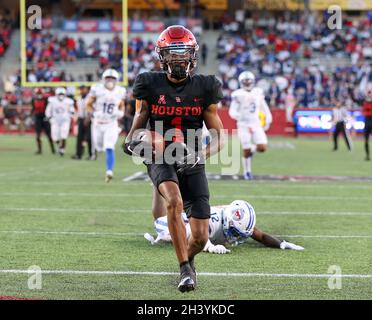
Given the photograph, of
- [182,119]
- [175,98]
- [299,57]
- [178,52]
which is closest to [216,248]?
[182,119]

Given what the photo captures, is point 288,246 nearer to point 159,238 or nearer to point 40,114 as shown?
point 159,238

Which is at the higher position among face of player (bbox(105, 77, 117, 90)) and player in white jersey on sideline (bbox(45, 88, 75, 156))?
face of player (bbox(105, 77, 117, 90))

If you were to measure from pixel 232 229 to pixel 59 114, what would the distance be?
15.0 metres

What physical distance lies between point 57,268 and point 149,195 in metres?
5.48

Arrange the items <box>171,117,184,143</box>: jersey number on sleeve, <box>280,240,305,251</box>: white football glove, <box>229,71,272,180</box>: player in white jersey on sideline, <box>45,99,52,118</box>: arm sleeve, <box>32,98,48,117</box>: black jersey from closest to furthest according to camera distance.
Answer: <box>171,117,184,143</box>: jersey number on sleeve
<box>280,240,305,251</box>: white football glove
<box>229,71,272,180</box>: player in white jersey on sideline
<box>45,99,52,118</box>: arm sleeve
<box>32,98,48,117</box>: black jersey

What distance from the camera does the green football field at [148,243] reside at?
231 inches

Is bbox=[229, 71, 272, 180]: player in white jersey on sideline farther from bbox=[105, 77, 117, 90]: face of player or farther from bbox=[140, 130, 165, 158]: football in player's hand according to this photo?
bbox=[140, 130, 165, 158]: football in player's hand

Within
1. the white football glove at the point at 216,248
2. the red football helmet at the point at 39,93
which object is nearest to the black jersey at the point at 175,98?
the white football glove at the point at 216,248

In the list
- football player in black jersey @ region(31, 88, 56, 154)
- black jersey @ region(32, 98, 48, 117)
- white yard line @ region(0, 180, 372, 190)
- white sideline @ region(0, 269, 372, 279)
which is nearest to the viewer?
white sideline @ region(0, 269, 372, 279)

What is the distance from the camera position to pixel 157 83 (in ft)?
20.0

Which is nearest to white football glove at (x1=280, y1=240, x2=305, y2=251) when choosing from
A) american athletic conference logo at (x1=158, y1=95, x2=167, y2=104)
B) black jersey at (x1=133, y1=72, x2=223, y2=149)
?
black jersey at (x1=133, y1=72, x2=223, y2=149)

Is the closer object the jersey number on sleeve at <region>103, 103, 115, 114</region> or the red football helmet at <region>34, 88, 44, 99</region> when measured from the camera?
the jersey number on sleeve at <region>103, 103, 115, 114</region>

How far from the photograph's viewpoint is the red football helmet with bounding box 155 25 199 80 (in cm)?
601
